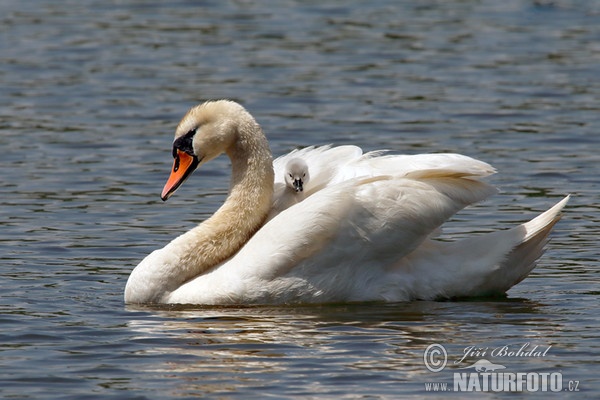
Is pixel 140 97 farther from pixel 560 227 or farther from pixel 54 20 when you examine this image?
pixel 560 227

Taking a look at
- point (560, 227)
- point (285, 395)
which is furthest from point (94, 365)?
point (560, 227)

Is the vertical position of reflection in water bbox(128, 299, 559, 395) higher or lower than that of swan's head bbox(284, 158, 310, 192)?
lower

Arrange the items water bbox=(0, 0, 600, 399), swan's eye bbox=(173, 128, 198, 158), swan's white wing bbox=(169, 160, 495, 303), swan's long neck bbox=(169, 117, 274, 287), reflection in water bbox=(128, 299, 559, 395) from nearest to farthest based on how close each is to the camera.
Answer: reflection in water bbox=(128, 299, 559, 395) → water bbox=(0, 0, 600, 399) → swan's white wing bbox=(169, 160, 495, 303) → swan's long neck bbox=(169, 117, 274, 287) → swan's eye bbox=(173, 128, 198, 158)

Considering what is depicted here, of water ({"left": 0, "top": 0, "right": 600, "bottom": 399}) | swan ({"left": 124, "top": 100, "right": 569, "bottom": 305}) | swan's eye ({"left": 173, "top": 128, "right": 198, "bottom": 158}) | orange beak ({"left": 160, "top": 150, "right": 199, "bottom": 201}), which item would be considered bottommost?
water ({"left": 0, "top": 0, "right": 600, "bottom": 399})

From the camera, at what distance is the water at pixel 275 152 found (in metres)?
9.21

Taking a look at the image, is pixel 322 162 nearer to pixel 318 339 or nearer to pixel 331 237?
pixel 331 237

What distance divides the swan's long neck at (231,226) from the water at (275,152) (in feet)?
1.13

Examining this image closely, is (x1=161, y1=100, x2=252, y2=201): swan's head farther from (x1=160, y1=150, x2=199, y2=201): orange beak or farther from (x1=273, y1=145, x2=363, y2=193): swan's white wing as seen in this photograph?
(x1=273, y1=145, x2=363, y2=193): swan's white wing

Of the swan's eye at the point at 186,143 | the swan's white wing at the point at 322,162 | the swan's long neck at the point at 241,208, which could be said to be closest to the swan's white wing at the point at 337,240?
the swan's long neck at the point at 241,208

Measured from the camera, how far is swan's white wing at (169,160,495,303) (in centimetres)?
1036

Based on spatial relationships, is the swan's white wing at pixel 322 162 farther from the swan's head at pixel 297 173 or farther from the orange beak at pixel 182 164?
the orange beak at pixel 182 164

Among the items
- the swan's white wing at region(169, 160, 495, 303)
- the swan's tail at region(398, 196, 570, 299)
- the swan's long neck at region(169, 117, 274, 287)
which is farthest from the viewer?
the swan's long neck at region(169, 117, 274, 287)

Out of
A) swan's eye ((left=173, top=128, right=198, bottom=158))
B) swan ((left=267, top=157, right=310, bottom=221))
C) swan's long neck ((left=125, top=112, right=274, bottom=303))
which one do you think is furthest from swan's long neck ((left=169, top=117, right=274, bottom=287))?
swan's eye ((left=173, top=128, right=198, bottom=158))

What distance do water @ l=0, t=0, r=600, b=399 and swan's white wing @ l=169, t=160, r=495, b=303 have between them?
0.18 m
